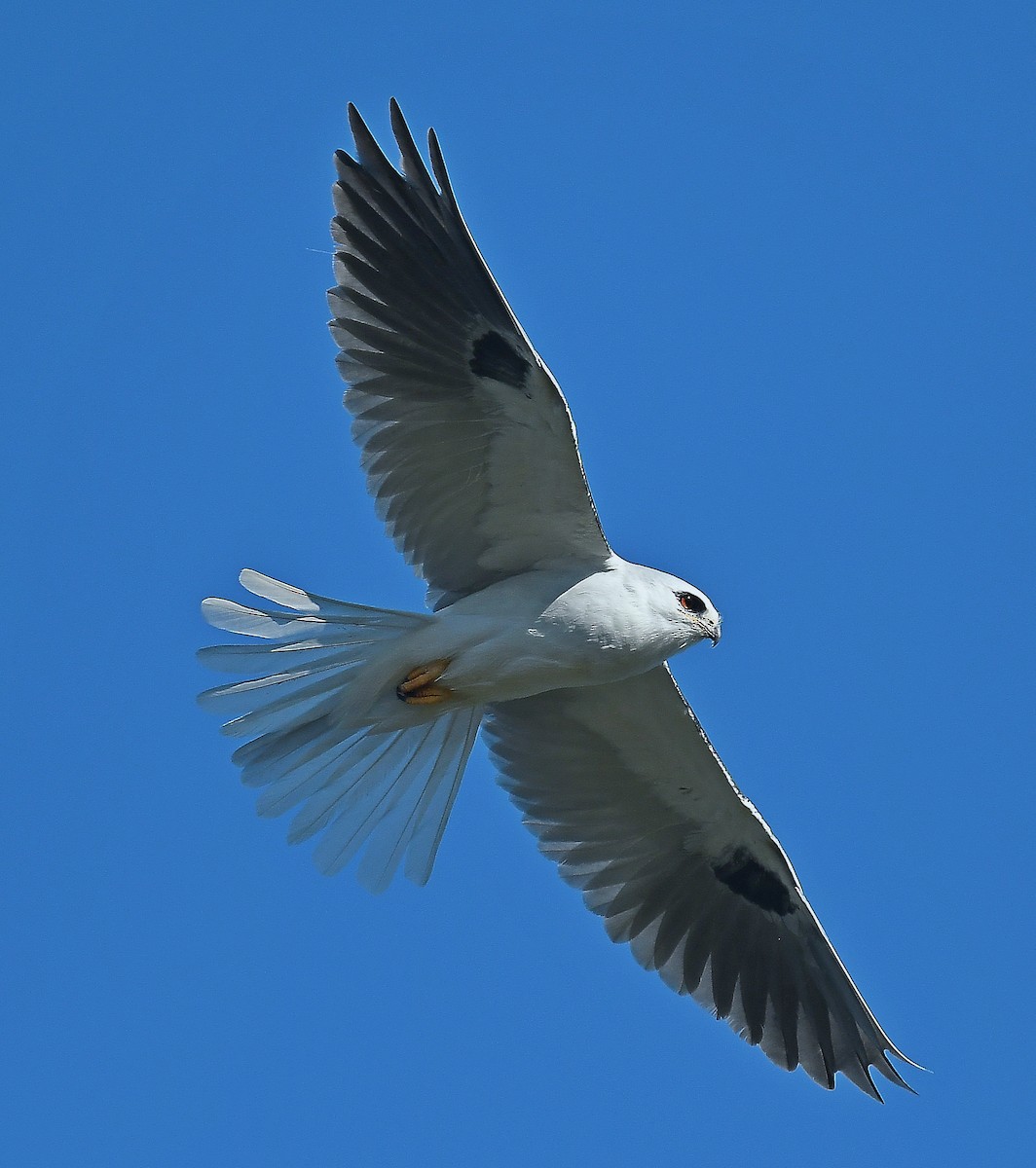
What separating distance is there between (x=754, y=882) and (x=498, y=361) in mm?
2977

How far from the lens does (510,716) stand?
26.8 feet

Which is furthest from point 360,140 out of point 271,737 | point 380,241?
point 271,737

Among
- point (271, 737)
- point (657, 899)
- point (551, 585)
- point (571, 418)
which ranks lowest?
point (271, 737)

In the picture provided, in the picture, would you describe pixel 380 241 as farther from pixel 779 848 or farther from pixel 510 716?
pixel 779 848

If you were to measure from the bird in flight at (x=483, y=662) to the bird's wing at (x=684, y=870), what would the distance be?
0.04ft

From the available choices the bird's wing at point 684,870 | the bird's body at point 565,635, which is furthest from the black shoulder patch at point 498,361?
the bird's wing at point 684,870

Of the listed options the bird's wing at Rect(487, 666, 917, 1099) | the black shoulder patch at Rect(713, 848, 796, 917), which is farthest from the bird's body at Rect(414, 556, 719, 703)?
the black shoulder patch at Rect(713, 848, 796, 917)

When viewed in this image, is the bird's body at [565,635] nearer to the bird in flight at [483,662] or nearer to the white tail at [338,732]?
the bird in flight at [483,662]

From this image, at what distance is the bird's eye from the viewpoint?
728cm

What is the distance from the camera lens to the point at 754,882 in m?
8.38

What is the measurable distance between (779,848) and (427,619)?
2209mm

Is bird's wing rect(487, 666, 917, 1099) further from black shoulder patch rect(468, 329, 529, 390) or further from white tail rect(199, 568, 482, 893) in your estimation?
black shoulder patch rect(468, 329, 529, 390)

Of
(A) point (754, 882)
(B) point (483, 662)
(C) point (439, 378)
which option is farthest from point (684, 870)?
(C) point (439, 378)

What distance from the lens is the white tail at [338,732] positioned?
707 centimetres
